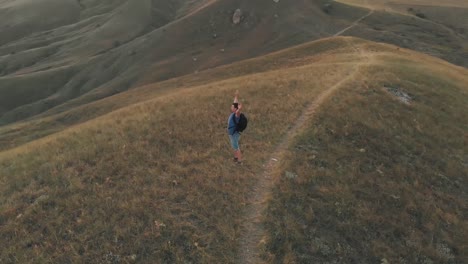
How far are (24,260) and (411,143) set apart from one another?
24.8 meters

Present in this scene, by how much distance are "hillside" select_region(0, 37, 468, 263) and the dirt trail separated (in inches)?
3.0

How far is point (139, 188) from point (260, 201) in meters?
6.94

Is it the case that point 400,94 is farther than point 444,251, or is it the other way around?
point 400,94

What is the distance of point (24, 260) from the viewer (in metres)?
17.2

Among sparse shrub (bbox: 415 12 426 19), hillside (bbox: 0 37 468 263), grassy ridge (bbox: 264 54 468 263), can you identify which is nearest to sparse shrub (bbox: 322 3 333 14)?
sparse shrub (bbox: 415 12 426 19)

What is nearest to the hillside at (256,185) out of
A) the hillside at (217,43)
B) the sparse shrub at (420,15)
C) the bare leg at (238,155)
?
the bare leg at (238,155)

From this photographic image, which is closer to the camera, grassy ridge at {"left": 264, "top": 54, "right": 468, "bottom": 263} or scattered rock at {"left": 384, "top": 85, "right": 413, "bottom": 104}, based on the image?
grassy ridge at {"left": 264, "top": 54, "right": 468, "bottom": 263}

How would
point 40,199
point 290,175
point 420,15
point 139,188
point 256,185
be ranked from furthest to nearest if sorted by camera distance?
point 420,15 < point 290,175 < point 256,185 < point 139,188 < point 40,199

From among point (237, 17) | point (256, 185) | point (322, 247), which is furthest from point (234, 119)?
point (237, 17)

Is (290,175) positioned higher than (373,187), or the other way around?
(290,175)

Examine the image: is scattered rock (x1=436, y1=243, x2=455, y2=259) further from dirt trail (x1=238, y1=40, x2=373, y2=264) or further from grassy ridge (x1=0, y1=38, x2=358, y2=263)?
grassy ridge (x1=0, y1=38, x2=358, y2=263)

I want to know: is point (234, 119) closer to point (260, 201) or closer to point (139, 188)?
point (260, 201)

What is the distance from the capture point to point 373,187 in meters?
21.9

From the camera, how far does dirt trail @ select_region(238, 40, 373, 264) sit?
17016 millimetres
